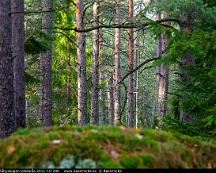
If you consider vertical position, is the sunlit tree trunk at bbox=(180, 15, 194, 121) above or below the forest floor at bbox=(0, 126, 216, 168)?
above

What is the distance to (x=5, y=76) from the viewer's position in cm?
928

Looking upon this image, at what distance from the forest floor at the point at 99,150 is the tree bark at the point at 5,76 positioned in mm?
5385

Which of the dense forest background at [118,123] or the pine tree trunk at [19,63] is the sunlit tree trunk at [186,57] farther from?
the pine tree trunk at [19,63]

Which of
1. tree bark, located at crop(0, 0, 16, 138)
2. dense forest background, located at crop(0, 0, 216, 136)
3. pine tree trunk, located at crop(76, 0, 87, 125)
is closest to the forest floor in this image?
dense forest background, located at crop(0, 0, 216, 136)

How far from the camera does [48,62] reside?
642 inches

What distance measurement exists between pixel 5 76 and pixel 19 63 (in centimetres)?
313

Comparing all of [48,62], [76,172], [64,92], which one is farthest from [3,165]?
Answer: [64,92]

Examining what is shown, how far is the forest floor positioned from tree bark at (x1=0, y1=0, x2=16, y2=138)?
5.39 metres

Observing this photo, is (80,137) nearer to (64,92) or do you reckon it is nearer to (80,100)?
(80,100)

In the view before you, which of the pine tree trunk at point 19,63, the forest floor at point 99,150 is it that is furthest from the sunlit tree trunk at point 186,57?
the forest floor at point 99,150

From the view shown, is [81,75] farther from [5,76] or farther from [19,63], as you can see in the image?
[5,76]

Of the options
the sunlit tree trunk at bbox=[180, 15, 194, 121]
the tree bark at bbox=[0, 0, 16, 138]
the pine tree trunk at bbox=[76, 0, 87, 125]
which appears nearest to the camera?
the tree bark at bbox=[0, 0, 16, 138]

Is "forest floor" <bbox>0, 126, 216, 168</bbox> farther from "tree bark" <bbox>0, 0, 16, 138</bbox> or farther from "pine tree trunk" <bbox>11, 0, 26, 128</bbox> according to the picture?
"pine tree trunk" <bbox>11, 0, 26, 128</bbox>

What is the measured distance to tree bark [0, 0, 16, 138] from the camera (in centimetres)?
922
